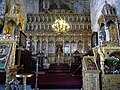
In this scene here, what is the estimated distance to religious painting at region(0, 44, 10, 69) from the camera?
6099 mm

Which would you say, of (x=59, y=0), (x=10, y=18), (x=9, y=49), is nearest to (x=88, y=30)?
(x=59, y=0)

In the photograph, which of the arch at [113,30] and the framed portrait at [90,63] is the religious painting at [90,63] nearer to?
the framed portrait at [90,63]

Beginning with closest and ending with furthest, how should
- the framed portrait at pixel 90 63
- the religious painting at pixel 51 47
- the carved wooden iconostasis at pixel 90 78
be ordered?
1. the carved wooden iconostasis at pixel 90 78
2. the framed portrait at pixel 90 63
3. the religious painting at pixel 51 47

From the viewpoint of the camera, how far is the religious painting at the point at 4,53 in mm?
6099

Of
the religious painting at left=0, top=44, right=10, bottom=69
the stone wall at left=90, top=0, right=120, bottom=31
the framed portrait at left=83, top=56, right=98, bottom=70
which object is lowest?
the framed portrait at left=83, top=56, right=98, bottom=70

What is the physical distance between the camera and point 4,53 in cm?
654

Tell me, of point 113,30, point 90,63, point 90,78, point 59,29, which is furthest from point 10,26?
point 90,78

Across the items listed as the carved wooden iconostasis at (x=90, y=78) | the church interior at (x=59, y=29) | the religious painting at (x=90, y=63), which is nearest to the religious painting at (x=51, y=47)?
the church interior at (x=59, y=29)

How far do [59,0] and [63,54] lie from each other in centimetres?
659

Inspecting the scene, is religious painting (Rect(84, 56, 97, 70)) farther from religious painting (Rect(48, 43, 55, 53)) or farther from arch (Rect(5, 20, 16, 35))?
religious painting (Rect(48, 43, 55, 53))

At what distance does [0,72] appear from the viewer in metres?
6.26

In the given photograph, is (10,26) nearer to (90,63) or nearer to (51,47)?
(51,47)

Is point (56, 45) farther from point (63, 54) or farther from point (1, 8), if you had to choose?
point (1, 8)

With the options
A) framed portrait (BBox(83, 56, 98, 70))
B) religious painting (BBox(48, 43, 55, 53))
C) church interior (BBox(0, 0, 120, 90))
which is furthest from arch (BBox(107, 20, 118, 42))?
religious painting (BBox(48, 43, 55, 53))
